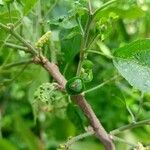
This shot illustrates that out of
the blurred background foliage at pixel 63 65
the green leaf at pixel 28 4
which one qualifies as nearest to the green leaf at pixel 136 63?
the blurred background foliage at pixel 63 65

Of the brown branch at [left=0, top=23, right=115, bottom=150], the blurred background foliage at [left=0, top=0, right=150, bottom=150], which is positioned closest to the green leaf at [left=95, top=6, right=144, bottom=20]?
the blurred background foliage at [left=0, top=0, right=150, bottom=150]

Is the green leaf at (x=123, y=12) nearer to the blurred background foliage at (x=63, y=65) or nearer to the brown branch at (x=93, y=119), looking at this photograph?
the blurred background foliage at (x=63, y=65)

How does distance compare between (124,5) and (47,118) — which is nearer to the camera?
(124,5)

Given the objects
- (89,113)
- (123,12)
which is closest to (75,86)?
(89,113)

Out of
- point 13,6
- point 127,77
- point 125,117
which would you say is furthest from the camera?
point 125,117

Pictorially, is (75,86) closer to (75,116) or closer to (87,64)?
(87,64)

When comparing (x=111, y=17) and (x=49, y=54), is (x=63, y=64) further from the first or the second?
(x=111, y=17)

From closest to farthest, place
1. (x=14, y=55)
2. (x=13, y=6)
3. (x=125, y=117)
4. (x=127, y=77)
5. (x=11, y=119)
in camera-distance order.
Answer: (x=127, y=77), (x=13, y=6), (x=14, y=55), (x=125, y=117), (x=11, y=119)

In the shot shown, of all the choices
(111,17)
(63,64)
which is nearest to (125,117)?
(63,64)
